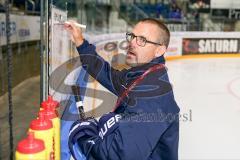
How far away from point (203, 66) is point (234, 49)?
2.76 meters

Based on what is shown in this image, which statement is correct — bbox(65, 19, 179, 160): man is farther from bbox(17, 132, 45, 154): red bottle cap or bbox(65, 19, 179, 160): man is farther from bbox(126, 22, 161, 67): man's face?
bbox(17, 132, 45, 154): red bottle cap

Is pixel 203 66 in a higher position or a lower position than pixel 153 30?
lower

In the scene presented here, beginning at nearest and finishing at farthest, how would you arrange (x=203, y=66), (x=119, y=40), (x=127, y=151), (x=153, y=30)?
(x=127, y=151) → (x=153, y=30) → (x=119, y=40) → (x=203, y=66)

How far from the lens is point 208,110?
18.7 feet

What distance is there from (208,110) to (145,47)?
4204 millimetres

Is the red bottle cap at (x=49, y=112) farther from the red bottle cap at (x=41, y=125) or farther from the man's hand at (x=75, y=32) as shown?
the man's hand at (x=75, y=32)

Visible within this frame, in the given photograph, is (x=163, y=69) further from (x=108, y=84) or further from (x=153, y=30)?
(x=108, y=84)

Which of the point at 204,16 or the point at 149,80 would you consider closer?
the point at 149,80

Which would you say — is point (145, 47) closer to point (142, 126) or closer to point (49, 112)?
point (142, 126)

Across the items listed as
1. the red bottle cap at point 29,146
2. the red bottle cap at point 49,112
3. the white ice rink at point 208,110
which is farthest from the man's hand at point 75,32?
the white ice rink at point 208,110

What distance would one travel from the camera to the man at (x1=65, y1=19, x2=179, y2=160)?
1438 mm

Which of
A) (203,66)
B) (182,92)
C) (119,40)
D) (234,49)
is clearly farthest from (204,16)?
(182,92)

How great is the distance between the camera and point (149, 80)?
5.15 ft

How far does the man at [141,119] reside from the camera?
144cm
